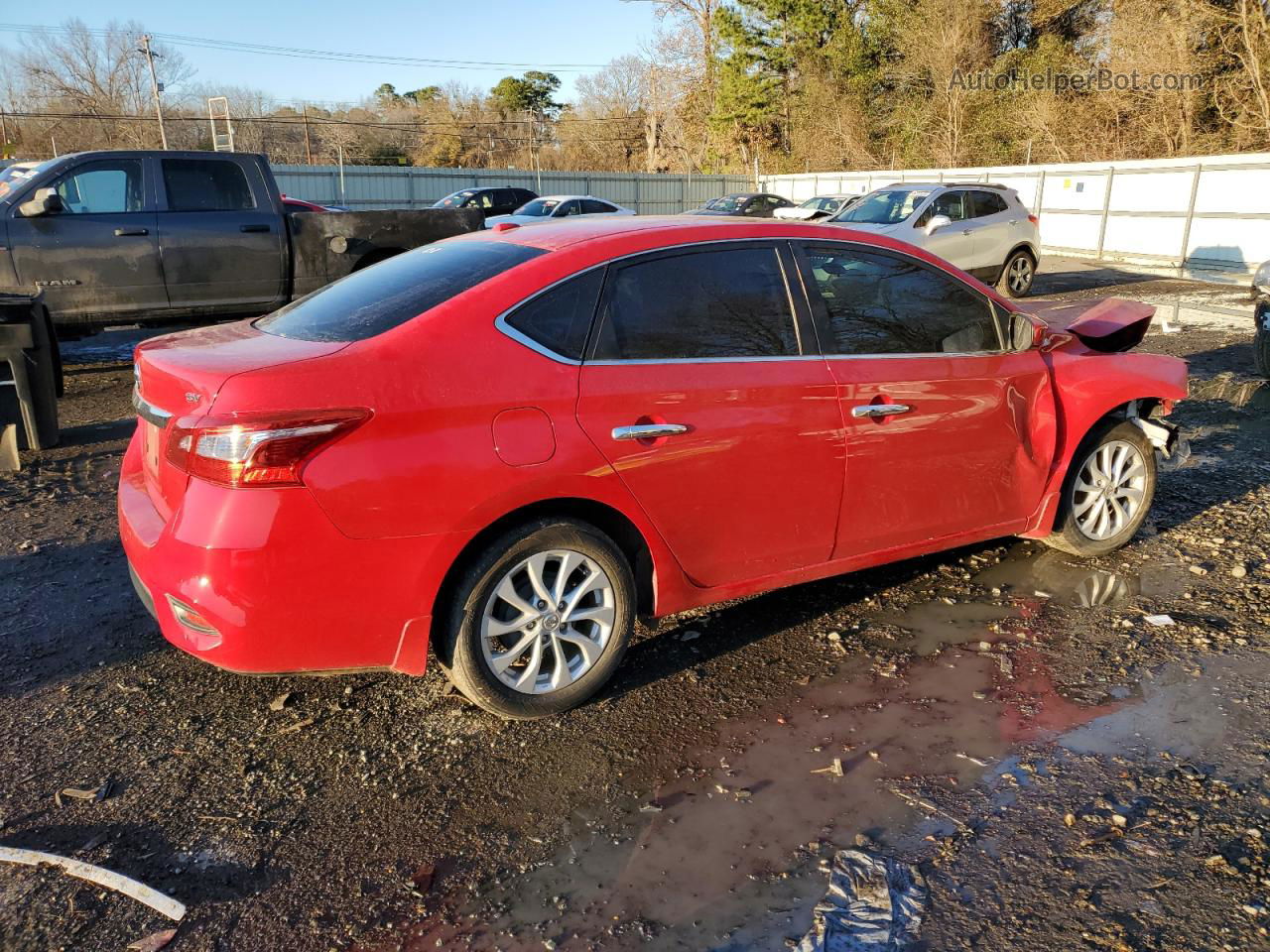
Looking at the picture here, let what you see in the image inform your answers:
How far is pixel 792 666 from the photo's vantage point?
3.85 meters

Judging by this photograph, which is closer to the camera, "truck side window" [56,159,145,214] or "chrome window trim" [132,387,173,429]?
"chrome window trim" [132,387,173,429]

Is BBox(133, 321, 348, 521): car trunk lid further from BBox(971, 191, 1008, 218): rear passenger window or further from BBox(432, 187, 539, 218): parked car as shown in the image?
BBox(432, 187, 539, 218): parked car

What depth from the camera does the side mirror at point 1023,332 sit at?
14.2 feet

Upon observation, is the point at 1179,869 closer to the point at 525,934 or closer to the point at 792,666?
the point at 792,666

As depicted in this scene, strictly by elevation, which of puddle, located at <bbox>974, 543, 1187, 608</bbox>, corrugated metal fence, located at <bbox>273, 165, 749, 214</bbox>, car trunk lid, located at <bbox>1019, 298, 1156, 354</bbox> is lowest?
puddle, located at <bbox>974, 543, 1187, 608</bbox>

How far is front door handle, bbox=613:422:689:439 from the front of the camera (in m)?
3.29

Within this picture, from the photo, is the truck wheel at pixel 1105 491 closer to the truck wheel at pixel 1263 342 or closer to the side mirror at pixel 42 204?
the truck wheel at pixel 1263 342

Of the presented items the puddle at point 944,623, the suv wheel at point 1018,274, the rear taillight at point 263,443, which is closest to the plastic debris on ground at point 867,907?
the puddle at point 944,623

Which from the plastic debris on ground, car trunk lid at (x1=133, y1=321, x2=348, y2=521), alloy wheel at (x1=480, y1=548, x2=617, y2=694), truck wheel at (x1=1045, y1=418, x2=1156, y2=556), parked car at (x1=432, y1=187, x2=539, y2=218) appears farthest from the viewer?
parked car at (x1=432, y1=187, x2=539, y2=218)

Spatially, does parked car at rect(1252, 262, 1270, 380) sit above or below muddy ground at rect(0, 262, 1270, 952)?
above

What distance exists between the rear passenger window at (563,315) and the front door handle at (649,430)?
0.98ft

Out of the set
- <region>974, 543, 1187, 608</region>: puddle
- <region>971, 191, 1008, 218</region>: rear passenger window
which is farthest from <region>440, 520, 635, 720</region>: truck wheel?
<region>971, 191, 1008, 218</region>: rear passenger window

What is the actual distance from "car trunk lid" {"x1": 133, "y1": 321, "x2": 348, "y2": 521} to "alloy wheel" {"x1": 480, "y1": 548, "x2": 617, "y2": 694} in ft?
3.33

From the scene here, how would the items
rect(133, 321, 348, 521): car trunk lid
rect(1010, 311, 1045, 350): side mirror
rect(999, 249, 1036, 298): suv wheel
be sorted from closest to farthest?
1. rect(133, 321, 348, 521): car trunk lid
2. rect(1010, 311, 1045, 350): side mirror
3. rect(999, 249, 1036, 298): suv wheel
